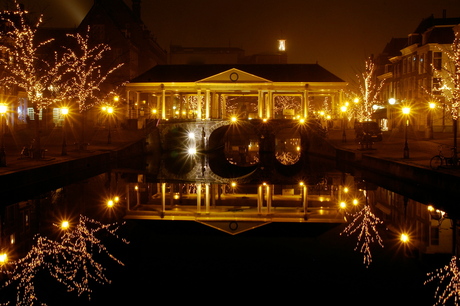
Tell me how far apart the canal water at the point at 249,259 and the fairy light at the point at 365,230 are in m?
0.13

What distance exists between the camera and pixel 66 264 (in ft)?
32.0

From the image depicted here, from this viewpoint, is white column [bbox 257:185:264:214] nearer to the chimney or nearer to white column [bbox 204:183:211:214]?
white column [bbox 204:183:211:214]

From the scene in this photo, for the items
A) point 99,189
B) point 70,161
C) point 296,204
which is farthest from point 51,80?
point 296,204

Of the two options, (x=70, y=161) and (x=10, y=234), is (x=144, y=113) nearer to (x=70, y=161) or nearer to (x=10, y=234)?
(x=70, y=161)

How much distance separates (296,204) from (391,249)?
303 inches

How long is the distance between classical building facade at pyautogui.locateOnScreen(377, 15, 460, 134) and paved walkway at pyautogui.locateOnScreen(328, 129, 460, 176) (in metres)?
2.12

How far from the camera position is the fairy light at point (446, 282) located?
7867 mm

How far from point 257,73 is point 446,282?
4291cm

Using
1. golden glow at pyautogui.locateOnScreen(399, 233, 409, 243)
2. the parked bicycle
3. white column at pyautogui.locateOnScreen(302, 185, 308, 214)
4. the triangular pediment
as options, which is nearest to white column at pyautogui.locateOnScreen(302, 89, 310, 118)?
the triangular pediment

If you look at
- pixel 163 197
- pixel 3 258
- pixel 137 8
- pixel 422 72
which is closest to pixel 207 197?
pixel 163 197

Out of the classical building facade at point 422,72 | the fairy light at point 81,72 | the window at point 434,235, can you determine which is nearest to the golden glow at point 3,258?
the window at point 434,235

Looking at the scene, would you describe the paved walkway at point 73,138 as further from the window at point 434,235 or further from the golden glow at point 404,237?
the window at point 434,235

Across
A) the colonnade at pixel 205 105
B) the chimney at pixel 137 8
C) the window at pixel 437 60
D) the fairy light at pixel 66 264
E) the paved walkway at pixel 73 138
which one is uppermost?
the chimney at pixel 137 8

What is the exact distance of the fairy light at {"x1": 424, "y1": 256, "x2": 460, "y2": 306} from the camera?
7867mm
